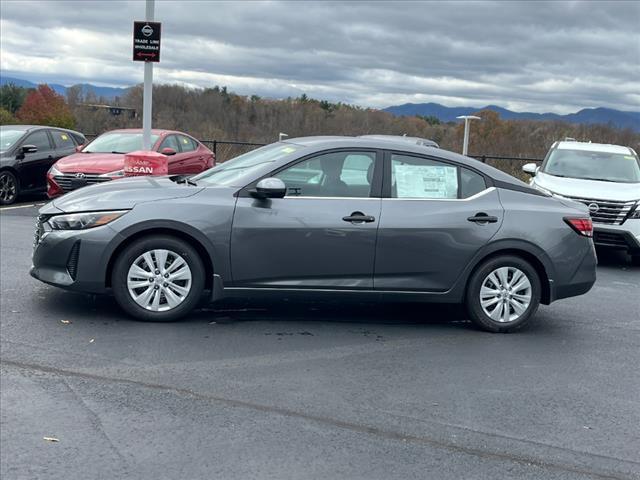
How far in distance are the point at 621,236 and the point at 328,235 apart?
21.0ft

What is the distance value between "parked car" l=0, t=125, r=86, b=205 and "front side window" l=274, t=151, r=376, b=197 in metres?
9.84

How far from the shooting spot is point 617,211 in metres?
12.0

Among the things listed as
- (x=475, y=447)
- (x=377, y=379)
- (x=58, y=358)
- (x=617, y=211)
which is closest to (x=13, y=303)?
(x=58, y=358)

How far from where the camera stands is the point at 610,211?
39.3 feet

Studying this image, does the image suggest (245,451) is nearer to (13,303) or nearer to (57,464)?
(57,464)

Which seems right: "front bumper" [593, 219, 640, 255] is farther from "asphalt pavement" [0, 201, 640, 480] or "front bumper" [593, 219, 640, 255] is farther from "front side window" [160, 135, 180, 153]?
"front side window" [160, 135, 180, 153]

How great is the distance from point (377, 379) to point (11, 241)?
673cm

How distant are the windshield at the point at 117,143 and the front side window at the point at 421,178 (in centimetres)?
945

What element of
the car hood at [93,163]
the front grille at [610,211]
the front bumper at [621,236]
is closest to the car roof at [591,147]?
the front grille at [610,211]

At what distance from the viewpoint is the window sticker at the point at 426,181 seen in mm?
7312

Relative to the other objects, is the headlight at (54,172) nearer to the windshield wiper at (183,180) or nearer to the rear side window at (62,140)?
the rear side window at (62,140)

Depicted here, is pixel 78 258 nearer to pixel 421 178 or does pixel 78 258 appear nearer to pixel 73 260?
pixel 73 260

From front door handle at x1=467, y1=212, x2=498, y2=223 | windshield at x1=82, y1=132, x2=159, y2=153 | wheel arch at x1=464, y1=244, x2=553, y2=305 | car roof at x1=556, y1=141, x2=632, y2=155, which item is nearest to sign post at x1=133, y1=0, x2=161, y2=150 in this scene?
windshield at x1=82, y1=132, x2=159, y2=153

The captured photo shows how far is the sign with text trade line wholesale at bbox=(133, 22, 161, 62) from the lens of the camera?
537 inches
